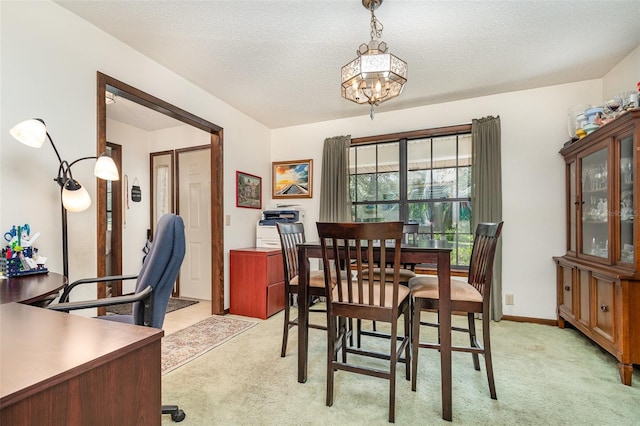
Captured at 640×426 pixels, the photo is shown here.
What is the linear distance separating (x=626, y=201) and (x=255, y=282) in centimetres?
331

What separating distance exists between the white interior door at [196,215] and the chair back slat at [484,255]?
10.9 feet

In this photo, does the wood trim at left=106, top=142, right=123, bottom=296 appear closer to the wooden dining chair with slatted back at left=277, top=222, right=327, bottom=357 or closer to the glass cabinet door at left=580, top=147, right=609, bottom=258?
the wooden dining chair with slatted back at left=277, top=222, right=327, bottom=357

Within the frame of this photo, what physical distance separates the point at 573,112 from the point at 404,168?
67.6 inches

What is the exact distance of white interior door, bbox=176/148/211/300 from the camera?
4.16 m

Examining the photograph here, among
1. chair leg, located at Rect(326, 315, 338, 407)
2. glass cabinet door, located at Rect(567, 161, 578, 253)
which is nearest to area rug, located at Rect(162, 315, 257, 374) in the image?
chair leg, located at Rect(326, 315, 338, 407)

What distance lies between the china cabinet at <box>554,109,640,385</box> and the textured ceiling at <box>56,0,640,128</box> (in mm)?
744

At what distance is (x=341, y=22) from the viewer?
2.15 meters

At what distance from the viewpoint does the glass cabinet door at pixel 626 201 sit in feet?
6.97

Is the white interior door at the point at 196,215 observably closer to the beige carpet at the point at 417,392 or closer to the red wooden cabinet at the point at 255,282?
the red wooden cabinet at the point at 255,282

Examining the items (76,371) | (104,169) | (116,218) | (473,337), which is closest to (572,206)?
(473,337)

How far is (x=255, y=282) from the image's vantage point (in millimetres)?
3357

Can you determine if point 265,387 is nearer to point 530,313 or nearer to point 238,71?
point 238,71

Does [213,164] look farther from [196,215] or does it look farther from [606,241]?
[606,241]

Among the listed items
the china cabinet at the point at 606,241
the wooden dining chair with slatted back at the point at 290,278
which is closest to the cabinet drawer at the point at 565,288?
the china cabinet at the point at 606,241
